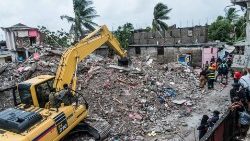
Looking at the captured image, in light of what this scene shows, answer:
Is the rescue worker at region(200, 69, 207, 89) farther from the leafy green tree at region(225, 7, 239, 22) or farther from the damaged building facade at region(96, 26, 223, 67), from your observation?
the leafy green tree at region(225, 7, 239, 22)

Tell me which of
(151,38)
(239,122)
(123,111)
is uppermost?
(151,38)

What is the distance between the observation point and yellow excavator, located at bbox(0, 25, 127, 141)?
7320 millimetres

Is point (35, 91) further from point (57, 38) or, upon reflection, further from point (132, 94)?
point (57, 38)

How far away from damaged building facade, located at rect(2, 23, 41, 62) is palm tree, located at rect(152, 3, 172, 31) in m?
13.3

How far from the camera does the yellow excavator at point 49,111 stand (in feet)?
24.0

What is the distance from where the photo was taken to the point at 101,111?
1181 centimetres

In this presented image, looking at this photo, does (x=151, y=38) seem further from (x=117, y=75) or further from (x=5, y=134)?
(x=5, y=134)

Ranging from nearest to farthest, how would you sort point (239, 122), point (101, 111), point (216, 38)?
point (239, 122)
point (101, 111)
point (216, 38)

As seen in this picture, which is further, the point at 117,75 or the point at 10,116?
the point at 117,75

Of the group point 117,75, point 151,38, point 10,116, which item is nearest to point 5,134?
point 10,116

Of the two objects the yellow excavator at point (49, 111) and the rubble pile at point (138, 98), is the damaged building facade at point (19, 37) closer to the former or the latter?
the rubble pile at point (138, 98)

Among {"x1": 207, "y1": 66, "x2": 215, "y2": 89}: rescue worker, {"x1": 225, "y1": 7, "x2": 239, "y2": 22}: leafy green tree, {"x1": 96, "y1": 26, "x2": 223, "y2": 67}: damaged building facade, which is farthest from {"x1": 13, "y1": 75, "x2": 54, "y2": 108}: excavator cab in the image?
{"x1": 225, "y1": 7, "x2": 239, "y2": 22}: leafy green tree

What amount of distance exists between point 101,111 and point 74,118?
2984 mm

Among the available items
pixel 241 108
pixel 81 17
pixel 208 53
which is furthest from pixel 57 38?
pixel 241 108
